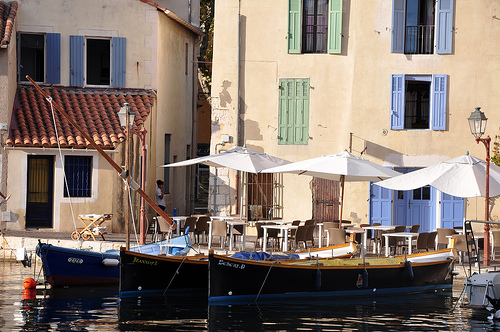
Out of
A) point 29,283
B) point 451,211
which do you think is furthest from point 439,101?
point 29,283

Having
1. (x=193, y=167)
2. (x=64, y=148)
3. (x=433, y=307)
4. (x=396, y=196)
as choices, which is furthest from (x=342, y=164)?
(x=193, y=167)

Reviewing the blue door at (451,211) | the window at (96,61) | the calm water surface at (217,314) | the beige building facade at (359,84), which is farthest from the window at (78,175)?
the blue door at (451,211)

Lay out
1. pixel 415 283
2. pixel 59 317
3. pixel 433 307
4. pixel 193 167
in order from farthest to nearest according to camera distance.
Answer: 1. pixel 193 167
2. pixel 415 283
3. pixel 433 307
4. pixel 59 317

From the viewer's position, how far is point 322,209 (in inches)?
982

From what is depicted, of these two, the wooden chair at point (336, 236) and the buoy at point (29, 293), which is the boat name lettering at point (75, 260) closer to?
the buoy at point (29, 293)

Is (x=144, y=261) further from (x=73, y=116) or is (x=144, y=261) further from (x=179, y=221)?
(x=73, y=116)

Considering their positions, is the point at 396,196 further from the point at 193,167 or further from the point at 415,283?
the point at 193,167

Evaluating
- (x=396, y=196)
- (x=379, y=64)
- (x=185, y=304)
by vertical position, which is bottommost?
(x=185, y=304)

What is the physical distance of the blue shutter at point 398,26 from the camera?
80.1 feet

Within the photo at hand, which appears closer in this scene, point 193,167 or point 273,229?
point 273,229

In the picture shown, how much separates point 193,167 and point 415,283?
1615 centimetres

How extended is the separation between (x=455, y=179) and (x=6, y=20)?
46.6 feet

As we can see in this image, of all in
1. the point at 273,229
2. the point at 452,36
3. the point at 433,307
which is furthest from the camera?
the point at 452,36

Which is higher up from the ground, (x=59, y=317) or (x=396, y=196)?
(x=396, y=196)
